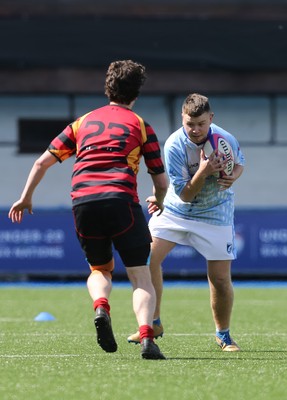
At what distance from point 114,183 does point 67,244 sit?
13364 mm

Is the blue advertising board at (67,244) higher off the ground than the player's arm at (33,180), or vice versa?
the player's arm at (33,180)

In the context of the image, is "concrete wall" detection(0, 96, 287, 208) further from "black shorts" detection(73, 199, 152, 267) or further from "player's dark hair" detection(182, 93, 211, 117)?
"black shorts" detection(73, 199, 152, 267)

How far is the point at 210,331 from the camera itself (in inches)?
395

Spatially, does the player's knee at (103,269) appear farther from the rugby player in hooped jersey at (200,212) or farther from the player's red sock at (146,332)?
the rugby player in hooped jersey at (200,212)

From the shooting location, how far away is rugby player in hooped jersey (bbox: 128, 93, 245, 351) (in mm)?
7980

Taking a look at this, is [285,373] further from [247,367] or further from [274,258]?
[274,258]

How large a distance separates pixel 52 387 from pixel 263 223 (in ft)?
49.3

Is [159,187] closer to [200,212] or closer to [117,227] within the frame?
[117,227]

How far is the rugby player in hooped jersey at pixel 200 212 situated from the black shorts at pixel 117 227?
0.78m

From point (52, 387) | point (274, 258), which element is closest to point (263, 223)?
point (274, 258)

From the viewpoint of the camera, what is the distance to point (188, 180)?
318 inches

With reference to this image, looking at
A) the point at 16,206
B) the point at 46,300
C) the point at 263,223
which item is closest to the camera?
the point at 16,206

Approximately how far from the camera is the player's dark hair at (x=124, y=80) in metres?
7.32

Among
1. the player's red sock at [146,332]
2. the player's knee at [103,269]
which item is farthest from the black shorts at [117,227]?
the player's red sock at [146,332]
